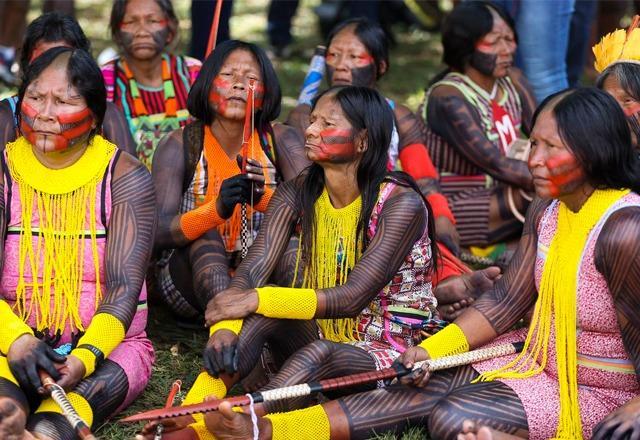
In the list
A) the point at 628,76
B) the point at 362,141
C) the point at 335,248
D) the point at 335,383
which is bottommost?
the point at 335,383

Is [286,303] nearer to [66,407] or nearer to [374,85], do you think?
[66,407]

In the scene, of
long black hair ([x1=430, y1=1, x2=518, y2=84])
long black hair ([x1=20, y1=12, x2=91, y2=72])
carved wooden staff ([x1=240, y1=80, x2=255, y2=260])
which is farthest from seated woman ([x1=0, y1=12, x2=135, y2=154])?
long black hair ([x1=430, y1=1, x2=518, y2=84])

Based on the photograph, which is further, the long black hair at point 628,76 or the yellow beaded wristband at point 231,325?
the long black hair at point 628,76

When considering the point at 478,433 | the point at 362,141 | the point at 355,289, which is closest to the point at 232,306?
the point at 355,289

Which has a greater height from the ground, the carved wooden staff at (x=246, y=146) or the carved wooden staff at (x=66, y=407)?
the carved wooden staff at (x=246, y=146)

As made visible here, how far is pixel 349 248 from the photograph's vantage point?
4461mm

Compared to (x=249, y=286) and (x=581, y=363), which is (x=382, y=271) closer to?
(x=249, y=286)

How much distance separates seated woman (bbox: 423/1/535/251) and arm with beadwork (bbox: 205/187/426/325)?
1.74 meters

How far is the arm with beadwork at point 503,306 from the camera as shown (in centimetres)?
411

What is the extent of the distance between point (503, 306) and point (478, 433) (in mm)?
643

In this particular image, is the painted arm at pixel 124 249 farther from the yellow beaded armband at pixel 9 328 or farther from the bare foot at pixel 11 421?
the bare foot at pixel 11 421

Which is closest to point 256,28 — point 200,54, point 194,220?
point 200,54

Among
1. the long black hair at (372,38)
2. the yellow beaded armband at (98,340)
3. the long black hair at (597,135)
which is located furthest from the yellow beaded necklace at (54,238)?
the long black hair at (372,38)

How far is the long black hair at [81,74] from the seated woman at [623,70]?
1.89 m
